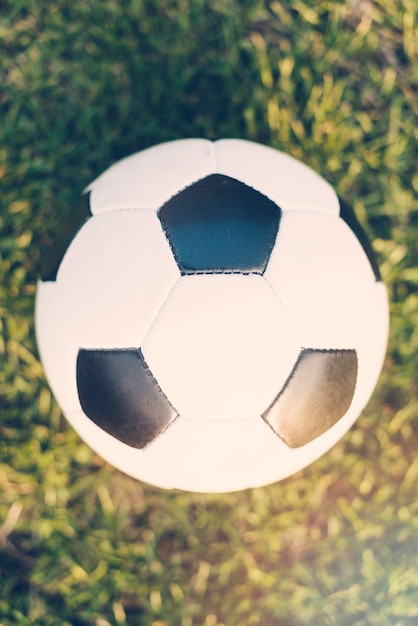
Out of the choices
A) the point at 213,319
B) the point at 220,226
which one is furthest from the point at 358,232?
the point at 213,319

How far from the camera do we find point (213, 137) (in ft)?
9.00

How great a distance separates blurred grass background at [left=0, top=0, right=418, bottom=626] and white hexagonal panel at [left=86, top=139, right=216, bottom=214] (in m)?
0.71

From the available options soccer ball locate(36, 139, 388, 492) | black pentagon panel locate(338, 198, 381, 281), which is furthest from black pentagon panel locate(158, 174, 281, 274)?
black pentagon panel locate(338, 198, 381, 281)

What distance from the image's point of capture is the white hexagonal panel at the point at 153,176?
1.84 meters

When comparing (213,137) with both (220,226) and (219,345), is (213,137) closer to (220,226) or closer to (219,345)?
(220,226)

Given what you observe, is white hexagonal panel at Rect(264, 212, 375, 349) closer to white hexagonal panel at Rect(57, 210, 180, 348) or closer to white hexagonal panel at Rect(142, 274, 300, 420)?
white hexagonal panel at Rect(142, 274, 300, 420)

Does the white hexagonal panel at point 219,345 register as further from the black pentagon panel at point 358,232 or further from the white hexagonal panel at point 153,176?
the black pentagon panel at point 358,232

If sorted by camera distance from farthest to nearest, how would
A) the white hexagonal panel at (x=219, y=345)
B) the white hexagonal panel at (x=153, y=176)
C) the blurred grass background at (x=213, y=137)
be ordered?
the blurred grass background at (x=213, y=137)
the white hexagonal panel at (x=153, y=176)
the white hexagonal panel at (x=219, y=345)

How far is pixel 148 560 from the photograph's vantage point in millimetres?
2607

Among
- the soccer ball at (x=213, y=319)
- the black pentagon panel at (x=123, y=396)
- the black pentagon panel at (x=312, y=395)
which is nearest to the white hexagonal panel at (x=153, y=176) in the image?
the soccer ball at (x=213, y=319)

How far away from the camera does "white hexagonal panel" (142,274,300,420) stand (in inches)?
66.5

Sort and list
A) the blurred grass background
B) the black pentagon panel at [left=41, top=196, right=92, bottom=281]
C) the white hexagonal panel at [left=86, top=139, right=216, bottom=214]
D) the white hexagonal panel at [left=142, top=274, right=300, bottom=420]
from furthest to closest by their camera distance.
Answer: the blurred grass background
the black pentagon panel at [left=41, top=196, right=92, bottom=281]
the white hexagonal panel at [left=86, top=139, right=216, bottom=214]
the white hexagonal panel at [left=142, top=274, right=300, bottom=420]

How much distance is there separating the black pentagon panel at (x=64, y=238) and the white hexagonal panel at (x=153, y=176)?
0.14ft

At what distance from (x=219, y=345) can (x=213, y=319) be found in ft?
0.23
